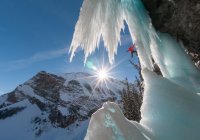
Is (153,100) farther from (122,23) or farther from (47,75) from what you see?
(47,75)

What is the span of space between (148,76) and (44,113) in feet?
488

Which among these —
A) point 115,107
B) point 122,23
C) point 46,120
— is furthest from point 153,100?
point 46,120

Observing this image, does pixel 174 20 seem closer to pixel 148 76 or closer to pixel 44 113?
pixel 148 76

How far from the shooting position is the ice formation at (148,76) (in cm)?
301

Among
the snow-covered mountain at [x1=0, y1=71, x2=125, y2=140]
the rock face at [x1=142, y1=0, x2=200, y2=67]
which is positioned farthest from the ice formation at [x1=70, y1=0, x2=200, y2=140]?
the snow-covered mountain at [x1=0, y1=71, x2=125, y2=140]

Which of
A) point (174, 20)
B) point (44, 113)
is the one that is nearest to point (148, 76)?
point (174, 20)

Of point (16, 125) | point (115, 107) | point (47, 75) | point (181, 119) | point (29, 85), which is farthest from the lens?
point (47, 75)

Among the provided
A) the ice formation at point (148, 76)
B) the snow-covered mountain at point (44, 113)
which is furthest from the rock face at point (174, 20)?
the snow-covered mountain at point (44, 113)

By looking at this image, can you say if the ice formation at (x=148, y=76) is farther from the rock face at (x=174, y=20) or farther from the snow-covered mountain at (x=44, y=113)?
the snow-covered mountain at (x=44, y=113)

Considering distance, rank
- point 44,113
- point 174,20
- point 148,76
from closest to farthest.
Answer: point 148,76 → point 174,20 → point 44,113

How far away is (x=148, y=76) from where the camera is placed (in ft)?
13.3

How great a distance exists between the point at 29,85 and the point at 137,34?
179180 mm

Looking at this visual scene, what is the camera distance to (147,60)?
16.4ft

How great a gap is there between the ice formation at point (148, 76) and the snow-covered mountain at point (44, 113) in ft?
360
